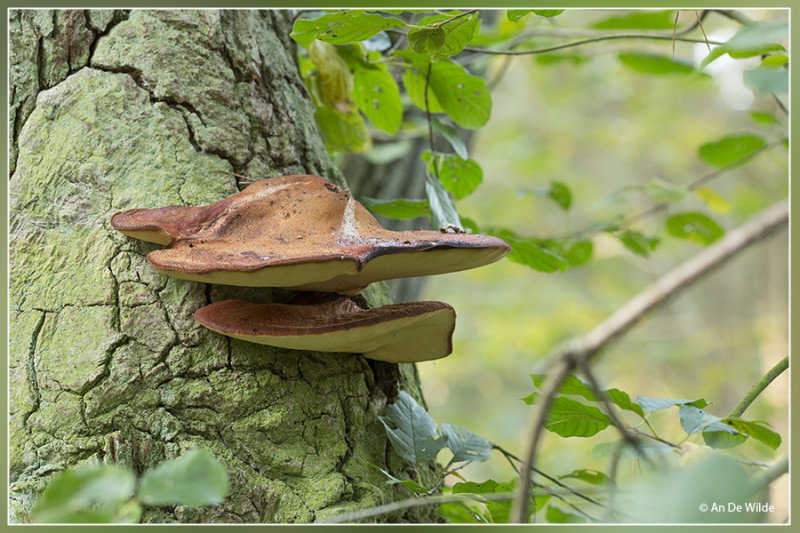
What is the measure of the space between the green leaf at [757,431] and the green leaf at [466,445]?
50 cm

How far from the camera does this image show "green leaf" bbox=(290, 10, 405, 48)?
4.05ft

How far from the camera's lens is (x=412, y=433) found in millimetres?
1258

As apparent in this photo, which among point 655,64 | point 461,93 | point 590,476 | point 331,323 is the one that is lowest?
point 590,476

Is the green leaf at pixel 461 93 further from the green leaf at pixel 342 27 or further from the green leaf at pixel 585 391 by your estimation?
the green leaf at pixel 585 391

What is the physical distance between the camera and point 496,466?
8.40m

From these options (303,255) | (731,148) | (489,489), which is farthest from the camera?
(731,148)

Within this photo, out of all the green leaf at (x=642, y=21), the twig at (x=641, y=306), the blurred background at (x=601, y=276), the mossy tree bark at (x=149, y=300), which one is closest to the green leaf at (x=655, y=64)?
the green leaf at (x=642, y=21)

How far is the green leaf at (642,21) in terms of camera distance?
6.89ft

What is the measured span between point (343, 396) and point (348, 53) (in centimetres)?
104

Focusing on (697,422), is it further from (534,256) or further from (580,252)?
(580,252)

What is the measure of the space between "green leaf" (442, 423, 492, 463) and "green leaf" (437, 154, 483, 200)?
0.81 m

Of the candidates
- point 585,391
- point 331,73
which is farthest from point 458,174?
point 585,391

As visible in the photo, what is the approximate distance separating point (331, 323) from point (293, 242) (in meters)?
0.16

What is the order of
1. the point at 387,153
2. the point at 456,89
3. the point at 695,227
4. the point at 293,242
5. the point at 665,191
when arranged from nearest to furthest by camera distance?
the point at 293,242, the point at 456,89, the point at 665,191, the point at 695,227, the point at 387,153
